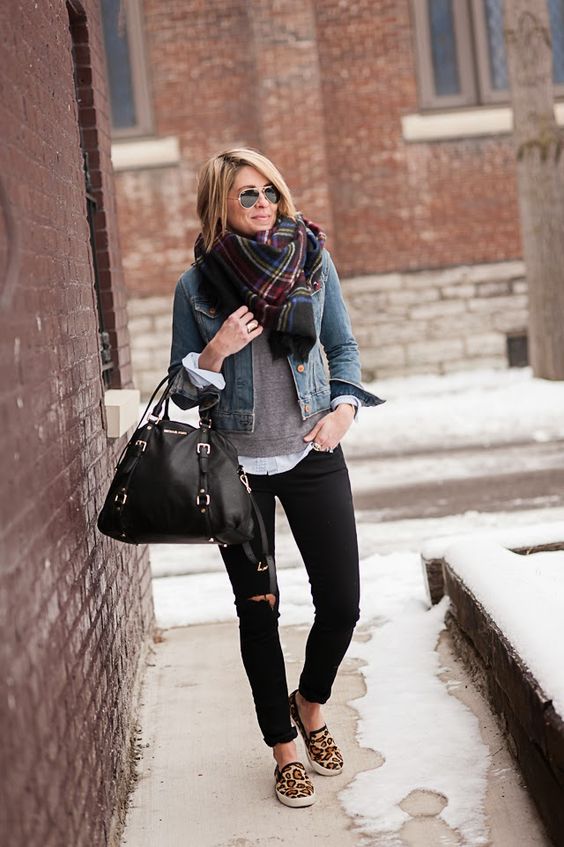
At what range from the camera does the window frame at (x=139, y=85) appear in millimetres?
14586

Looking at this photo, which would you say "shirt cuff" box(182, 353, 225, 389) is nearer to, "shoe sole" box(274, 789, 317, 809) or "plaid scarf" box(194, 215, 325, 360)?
"plaid scarf" box(194, 215, 325, 360)

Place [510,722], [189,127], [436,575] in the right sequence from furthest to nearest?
[189,127] → [436,575] → [510,722]

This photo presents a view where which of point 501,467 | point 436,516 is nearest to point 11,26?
point 436,516

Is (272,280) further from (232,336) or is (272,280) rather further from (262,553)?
(262,553)

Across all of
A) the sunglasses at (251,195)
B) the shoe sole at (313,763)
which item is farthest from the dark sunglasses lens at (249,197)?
the shoe sole at (313,763)

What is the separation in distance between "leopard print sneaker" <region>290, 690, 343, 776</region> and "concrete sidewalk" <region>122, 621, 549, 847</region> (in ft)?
0.12

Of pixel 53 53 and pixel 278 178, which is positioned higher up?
pixel 53 53

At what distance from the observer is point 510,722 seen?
141 inches

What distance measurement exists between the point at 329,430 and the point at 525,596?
0.84 metres

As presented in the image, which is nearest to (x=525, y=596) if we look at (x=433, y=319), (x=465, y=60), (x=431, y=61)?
(x=433, y=319)

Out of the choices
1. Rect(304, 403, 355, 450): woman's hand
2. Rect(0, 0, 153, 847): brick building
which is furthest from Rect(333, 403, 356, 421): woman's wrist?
Rect(0, 0, 153, 847): brick building

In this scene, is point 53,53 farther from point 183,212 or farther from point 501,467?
point 183,212

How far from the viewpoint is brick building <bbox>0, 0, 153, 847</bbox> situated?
2223 millimetres

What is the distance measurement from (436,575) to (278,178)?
2364 mm
